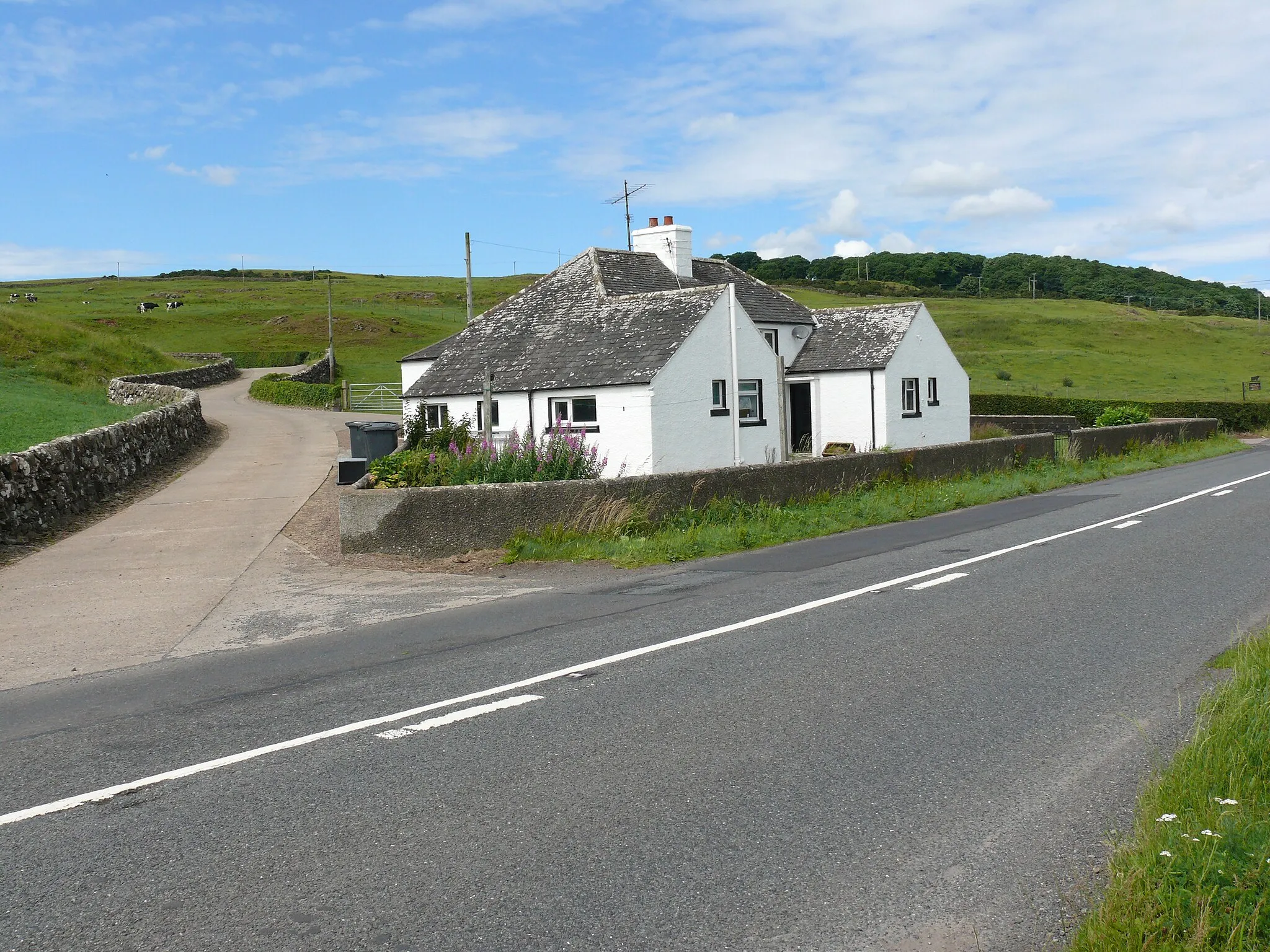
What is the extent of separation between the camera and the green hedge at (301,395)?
54.9 m

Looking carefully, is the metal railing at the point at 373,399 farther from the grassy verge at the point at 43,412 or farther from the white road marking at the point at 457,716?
the white road marking at the point at 457,716

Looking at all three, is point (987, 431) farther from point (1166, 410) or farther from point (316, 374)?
point (316, 374)

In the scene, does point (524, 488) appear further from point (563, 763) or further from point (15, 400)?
point (15, 400)

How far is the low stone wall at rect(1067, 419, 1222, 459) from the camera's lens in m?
30.7

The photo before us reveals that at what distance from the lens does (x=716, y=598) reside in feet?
34.4

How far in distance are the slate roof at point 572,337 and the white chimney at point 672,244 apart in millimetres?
595

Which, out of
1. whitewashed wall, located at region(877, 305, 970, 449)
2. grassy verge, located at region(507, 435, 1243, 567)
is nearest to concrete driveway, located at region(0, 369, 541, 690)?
grassy verge, located at region(507, 435, 1243, 567)

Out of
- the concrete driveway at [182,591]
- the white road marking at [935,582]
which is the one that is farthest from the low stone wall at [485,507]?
the white road marking at [935,582]

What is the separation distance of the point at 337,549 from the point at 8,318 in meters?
48.7

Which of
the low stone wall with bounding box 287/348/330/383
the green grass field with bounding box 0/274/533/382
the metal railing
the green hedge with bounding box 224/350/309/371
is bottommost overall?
the metal railing

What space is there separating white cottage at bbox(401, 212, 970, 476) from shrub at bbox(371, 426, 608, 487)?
20.9 ft

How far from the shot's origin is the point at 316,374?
70.6 meters

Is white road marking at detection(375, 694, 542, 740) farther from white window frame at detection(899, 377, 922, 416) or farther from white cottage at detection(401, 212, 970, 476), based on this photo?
white window frame at detection(899, 377, 922, 416)

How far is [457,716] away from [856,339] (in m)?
33.5
